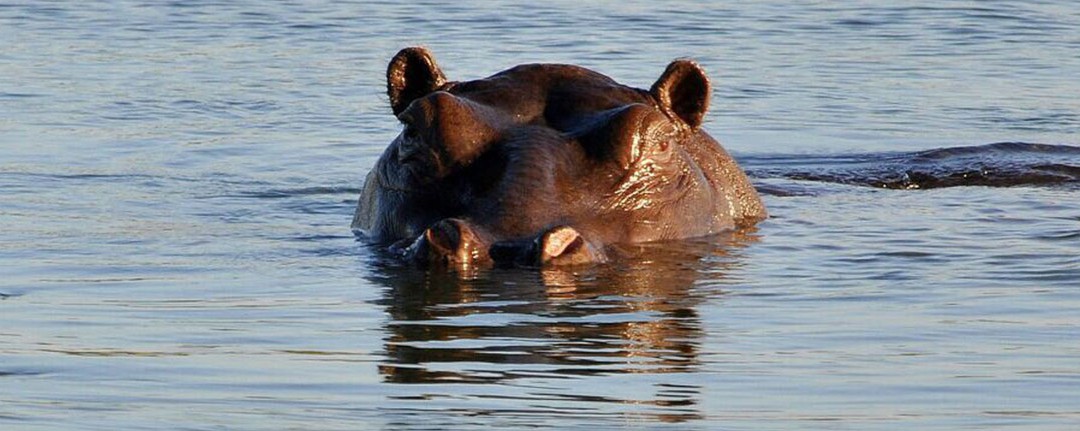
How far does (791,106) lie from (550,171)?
803 cm

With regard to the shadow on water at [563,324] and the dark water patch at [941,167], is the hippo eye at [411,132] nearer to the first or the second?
the shadow on water at [563,324]

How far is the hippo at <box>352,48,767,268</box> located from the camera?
7.86 metres

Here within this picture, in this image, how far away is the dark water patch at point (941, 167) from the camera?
11.8m

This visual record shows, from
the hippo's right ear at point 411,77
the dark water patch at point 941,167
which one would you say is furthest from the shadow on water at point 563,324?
the dark water patch at point 941,167

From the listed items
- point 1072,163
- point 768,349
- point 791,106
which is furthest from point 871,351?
point 791,106

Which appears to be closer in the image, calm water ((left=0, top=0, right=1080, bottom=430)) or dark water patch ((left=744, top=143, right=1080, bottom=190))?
calm water ((left=0, top=0, right=1080, bottom=430))

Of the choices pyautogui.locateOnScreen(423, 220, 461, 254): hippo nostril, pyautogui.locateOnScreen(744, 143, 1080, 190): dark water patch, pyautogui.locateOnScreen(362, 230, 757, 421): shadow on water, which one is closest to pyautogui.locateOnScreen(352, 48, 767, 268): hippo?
pyautogui.locateOnScreen(423, 220, 461, 254): hippo nostril

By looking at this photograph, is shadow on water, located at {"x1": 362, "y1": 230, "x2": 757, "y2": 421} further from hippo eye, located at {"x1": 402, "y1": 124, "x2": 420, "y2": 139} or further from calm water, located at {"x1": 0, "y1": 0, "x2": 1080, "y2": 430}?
hippo eye, located at {"x1": 402, "y1": 124, "x2": 420, "y2": 139}

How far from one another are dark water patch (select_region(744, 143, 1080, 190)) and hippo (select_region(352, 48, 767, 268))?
233 centimetres

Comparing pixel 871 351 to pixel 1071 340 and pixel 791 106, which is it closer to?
pixel 1071 340

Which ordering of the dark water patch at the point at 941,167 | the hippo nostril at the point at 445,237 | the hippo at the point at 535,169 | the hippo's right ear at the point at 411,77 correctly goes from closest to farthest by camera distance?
the hippo nostril at the point at 445,237
the hippo at the point at 535,169
the hippo's right ear at the point at 411,77
the dark water patch at the point at 941,167

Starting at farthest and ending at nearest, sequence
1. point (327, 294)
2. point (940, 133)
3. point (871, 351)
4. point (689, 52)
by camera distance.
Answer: point (689, 52) < point (940, 133) < point (327, 294) < point (871, 351)

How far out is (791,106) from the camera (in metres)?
16.1

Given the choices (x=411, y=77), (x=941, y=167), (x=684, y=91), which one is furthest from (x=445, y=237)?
(x=941, y=167)
